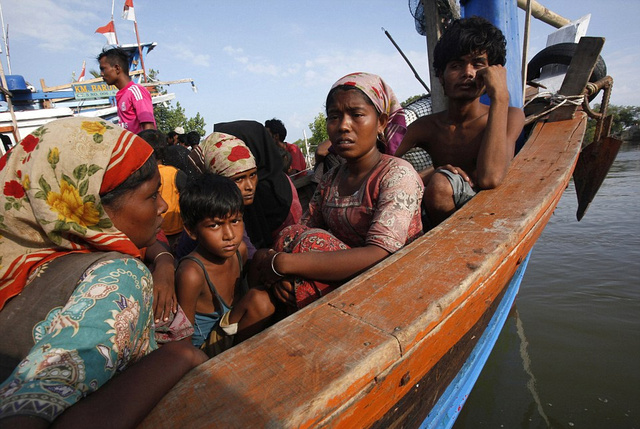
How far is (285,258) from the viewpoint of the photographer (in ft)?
3.86

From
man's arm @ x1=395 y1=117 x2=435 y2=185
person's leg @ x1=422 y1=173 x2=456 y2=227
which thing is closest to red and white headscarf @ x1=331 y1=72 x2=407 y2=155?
person's leg @ x1=422 y1=173 x2=456 y2=227

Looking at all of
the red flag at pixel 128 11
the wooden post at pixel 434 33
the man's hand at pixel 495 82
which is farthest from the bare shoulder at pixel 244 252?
the red flag at pixel 128 11

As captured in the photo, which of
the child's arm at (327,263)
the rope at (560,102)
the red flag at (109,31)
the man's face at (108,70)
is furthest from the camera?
the red flag at (109,31)

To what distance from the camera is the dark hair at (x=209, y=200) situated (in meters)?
1.60

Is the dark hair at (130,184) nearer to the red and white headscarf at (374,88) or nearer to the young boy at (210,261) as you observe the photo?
the young boy at (210,261)

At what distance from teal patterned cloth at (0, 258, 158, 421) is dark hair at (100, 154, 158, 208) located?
0.23 m

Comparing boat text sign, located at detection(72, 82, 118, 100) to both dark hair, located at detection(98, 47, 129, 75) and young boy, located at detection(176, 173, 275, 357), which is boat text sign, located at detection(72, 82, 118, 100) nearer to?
dark hair, located at detection(98, 47, 129, 75)

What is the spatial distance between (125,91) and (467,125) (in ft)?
9.97

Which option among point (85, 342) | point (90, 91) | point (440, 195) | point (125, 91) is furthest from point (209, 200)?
point (90, 91)

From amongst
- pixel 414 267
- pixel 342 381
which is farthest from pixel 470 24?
pixel 342 381

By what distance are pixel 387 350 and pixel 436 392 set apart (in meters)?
0.72

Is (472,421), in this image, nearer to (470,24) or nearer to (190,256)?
(190,256)

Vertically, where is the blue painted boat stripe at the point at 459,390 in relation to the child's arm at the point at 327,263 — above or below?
below

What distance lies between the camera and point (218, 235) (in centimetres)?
165
